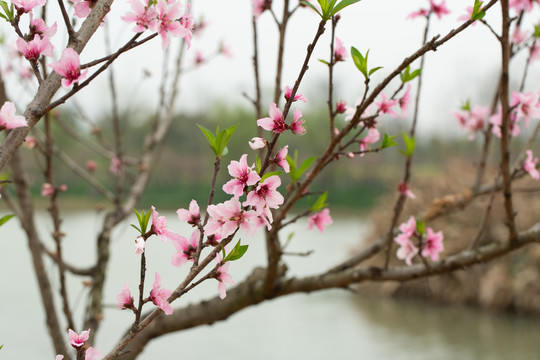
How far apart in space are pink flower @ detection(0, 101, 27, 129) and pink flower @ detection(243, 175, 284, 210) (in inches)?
7.2

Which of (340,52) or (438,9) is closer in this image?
(340,52)

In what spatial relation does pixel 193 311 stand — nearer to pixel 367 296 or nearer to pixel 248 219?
pixel 248 219

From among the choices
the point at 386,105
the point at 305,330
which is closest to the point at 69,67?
the point at 386,105

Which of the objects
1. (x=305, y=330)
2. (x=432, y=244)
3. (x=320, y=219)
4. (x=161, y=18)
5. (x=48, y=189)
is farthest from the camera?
(x=305, y=330)

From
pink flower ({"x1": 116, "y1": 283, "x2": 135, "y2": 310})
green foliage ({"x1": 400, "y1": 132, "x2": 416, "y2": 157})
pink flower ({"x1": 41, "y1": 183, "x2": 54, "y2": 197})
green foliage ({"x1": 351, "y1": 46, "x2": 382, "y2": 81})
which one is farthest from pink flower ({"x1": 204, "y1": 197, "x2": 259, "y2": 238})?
pink flower ({"x1": 41, "y1": 183, "x2": 54, "y2": 197})

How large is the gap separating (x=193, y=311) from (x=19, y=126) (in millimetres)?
643

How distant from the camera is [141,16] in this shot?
0.53m

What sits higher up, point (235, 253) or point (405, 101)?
point (405, 101)

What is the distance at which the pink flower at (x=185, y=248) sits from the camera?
530 mm

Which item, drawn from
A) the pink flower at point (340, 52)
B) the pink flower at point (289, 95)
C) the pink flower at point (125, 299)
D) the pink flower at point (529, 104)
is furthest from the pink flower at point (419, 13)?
the pink flower at point (125, 299)

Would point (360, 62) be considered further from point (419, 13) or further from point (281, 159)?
point (419, 13)

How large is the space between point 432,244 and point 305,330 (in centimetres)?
324

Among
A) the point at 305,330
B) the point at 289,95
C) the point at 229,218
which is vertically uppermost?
the point at 289,95

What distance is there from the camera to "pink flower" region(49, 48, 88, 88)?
466mm
